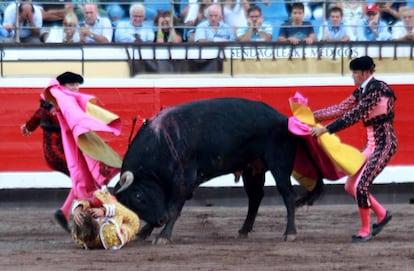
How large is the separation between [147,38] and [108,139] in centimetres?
132

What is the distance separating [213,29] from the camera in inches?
475

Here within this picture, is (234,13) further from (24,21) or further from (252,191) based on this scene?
(252,191)

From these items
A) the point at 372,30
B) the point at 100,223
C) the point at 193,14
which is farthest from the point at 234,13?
the point at 100,223

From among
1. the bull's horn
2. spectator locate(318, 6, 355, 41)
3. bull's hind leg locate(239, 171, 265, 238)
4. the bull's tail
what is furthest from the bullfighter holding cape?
spectator locate(318, 6, 355, 41)

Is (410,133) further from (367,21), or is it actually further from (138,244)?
(138,244)

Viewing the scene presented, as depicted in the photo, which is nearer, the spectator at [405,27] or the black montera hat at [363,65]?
the black montera hat at [363,65]

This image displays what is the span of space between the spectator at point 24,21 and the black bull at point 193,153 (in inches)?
156

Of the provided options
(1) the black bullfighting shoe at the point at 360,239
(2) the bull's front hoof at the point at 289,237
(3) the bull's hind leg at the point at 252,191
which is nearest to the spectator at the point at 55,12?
(3) the bull's hind leg at the point at 252,191

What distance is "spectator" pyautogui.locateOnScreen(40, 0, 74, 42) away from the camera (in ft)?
39.8

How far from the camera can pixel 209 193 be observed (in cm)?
1180

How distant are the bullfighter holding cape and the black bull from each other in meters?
0.18

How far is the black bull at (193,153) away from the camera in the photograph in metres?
8.27

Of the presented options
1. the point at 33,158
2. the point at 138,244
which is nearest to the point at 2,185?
the point at 33,158

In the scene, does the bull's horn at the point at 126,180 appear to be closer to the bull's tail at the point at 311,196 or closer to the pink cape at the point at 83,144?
the pink cape at the point at 83,144
